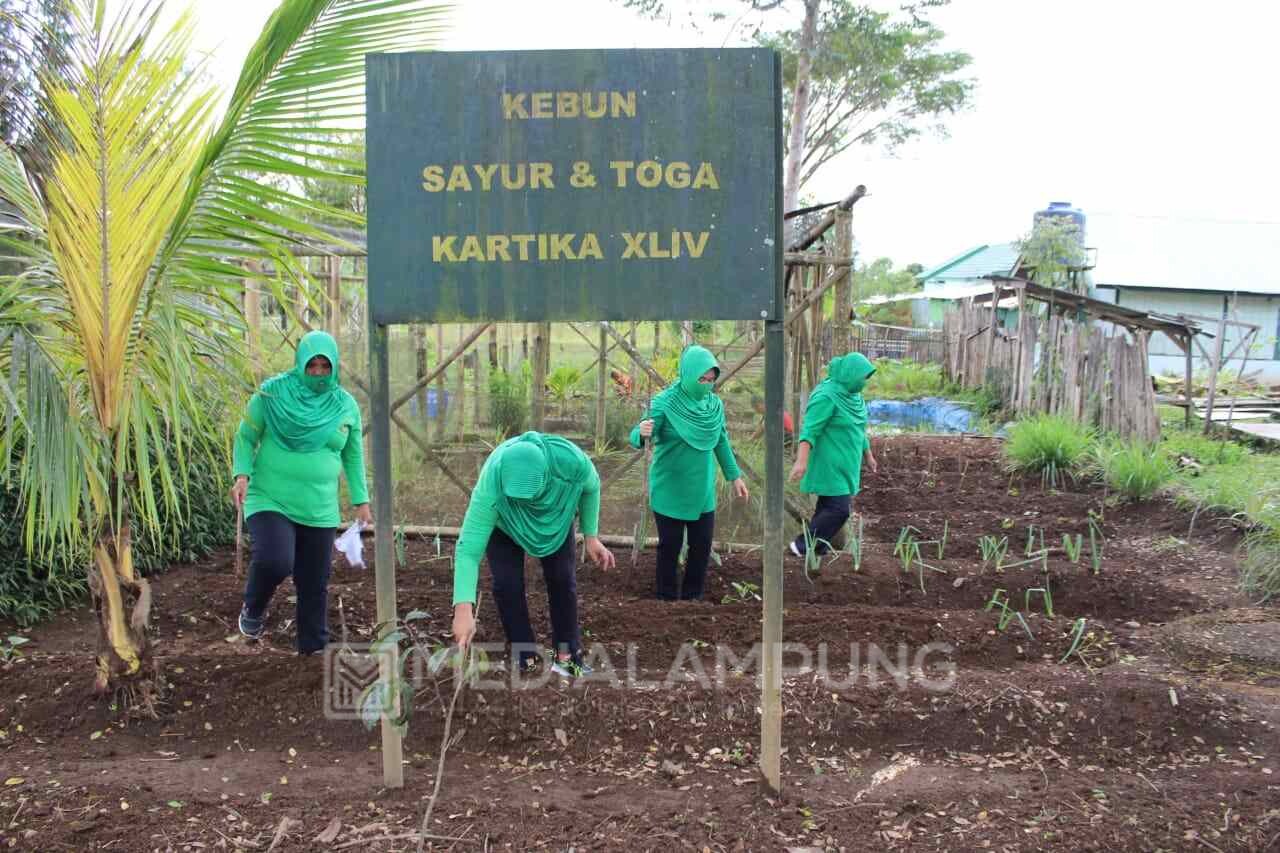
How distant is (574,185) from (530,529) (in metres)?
1.50

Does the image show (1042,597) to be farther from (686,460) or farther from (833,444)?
(686,460)

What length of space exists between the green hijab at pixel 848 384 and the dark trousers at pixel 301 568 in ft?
9.99

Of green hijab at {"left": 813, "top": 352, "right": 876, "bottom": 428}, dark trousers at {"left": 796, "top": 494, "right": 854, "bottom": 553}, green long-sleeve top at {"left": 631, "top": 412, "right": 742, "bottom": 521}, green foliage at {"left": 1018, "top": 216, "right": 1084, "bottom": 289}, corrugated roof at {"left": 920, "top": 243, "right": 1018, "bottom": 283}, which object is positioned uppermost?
corrugated roof at {"left": 920, "top": 243, "right": 1018, "bottom": 283}

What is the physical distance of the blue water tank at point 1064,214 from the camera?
72.2 ft

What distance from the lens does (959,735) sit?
3715mm

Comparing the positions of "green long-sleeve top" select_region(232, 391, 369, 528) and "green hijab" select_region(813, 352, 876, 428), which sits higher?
"green hijab" select_region(813, 352, 876, 428)

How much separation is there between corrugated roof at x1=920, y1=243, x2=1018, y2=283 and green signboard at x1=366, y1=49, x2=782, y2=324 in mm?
33412

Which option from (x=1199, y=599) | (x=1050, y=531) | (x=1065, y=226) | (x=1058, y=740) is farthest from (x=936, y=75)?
(x=1058, y=740)

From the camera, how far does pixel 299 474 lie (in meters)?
4.16

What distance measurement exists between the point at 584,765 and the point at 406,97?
7.68ft

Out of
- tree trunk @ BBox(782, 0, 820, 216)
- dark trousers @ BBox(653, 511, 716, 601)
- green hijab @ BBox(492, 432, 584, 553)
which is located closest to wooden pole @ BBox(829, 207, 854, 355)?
dark trousers @ BBox(653, 511, 716, 601)

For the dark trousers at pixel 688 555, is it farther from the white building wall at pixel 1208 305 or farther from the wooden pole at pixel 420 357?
the white building wall at pixel 1208 305

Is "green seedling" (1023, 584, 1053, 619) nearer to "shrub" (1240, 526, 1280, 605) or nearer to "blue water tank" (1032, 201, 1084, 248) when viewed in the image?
"shrub" (1240, 526, 1280, 605)
